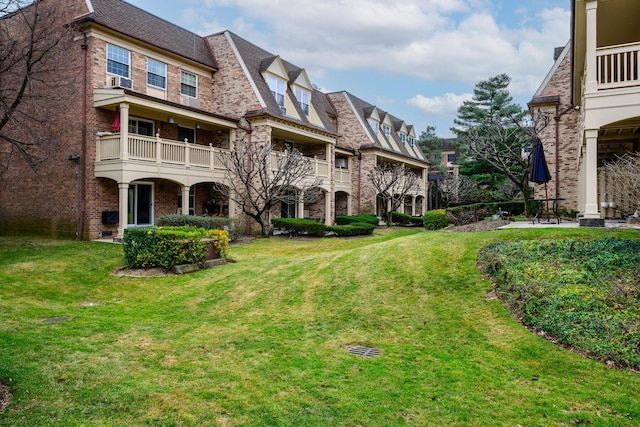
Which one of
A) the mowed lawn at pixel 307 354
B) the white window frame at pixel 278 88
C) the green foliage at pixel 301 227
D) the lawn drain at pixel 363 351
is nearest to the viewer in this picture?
the mowed lawn at pixel 307 354

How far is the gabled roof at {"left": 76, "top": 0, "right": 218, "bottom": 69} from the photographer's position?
16.3 m

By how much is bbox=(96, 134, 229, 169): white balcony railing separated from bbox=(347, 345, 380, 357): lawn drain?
1274cm

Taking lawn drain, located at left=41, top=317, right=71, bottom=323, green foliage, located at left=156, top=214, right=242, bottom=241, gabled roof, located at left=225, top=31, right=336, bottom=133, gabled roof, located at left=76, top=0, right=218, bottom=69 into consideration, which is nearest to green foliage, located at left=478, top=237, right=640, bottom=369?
lawn drain, located at left=41, top=317, right=71, bottom=323

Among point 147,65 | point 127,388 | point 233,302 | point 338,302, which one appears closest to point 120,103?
point 147,65

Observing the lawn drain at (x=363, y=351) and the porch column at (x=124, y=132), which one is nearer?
the lawn drain at (x=363, y=351)

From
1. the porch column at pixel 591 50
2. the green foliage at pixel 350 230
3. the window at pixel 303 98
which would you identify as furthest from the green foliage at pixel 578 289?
the window at pixel 303 98

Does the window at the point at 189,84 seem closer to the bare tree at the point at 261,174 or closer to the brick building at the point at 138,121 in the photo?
the brick building at the point at 138,121

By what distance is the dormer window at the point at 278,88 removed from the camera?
2263cm

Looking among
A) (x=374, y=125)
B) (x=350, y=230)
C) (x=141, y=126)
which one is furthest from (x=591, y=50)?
(x=374, y=125)

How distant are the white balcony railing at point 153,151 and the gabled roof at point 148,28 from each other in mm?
4499

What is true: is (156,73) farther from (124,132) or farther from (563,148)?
(563,148)

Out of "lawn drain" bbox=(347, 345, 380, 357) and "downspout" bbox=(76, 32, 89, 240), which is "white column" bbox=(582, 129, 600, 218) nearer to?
"lawn drain" bbox=(347, 345, 380, 357)

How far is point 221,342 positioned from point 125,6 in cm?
1850

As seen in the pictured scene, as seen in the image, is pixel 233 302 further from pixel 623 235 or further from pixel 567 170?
pixel 567 170
